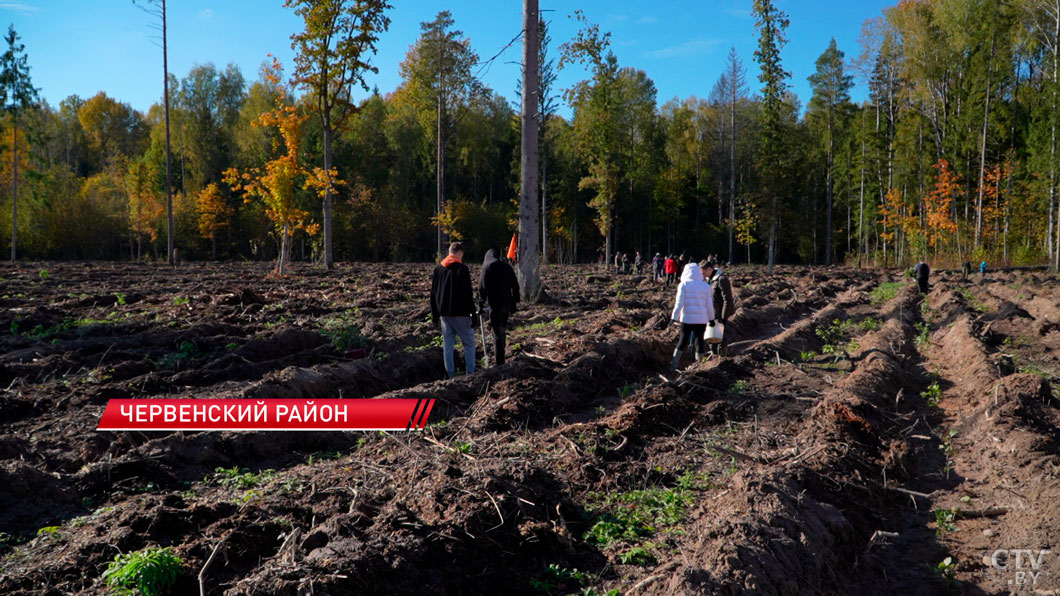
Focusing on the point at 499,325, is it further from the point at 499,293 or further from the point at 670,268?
the point at 670,268

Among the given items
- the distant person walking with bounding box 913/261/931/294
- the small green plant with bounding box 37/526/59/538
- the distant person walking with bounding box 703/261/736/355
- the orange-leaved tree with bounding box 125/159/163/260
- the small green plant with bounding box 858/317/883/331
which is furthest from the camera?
the orange-leaved tree with bounding box 125/159/163/260

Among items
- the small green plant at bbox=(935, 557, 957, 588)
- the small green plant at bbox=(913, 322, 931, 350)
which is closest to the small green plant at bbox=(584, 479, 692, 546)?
the small green plant at bbox=(935, 557, 957, 588)

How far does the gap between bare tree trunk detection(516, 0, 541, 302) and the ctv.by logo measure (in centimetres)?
1262

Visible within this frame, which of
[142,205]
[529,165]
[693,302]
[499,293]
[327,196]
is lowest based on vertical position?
[693,302]

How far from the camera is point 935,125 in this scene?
41.3m

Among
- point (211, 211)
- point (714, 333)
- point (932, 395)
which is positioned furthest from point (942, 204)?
point (211, 211)

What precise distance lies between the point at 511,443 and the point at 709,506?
2.11m

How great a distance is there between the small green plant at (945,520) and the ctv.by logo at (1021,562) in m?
0.44

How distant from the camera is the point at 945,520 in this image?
204 inches

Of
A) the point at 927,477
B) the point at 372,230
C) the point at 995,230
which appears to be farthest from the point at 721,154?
the point at 927,477

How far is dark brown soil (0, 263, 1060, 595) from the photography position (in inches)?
155

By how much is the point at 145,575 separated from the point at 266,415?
13.3 ft

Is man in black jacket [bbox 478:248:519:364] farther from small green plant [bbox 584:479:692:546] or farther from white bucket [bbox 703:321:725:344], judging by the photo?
small green plant [bbox 584:479:692:546]

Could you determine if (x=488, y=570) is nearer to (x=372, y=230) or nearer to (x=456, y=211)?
(x=456, y=211)
